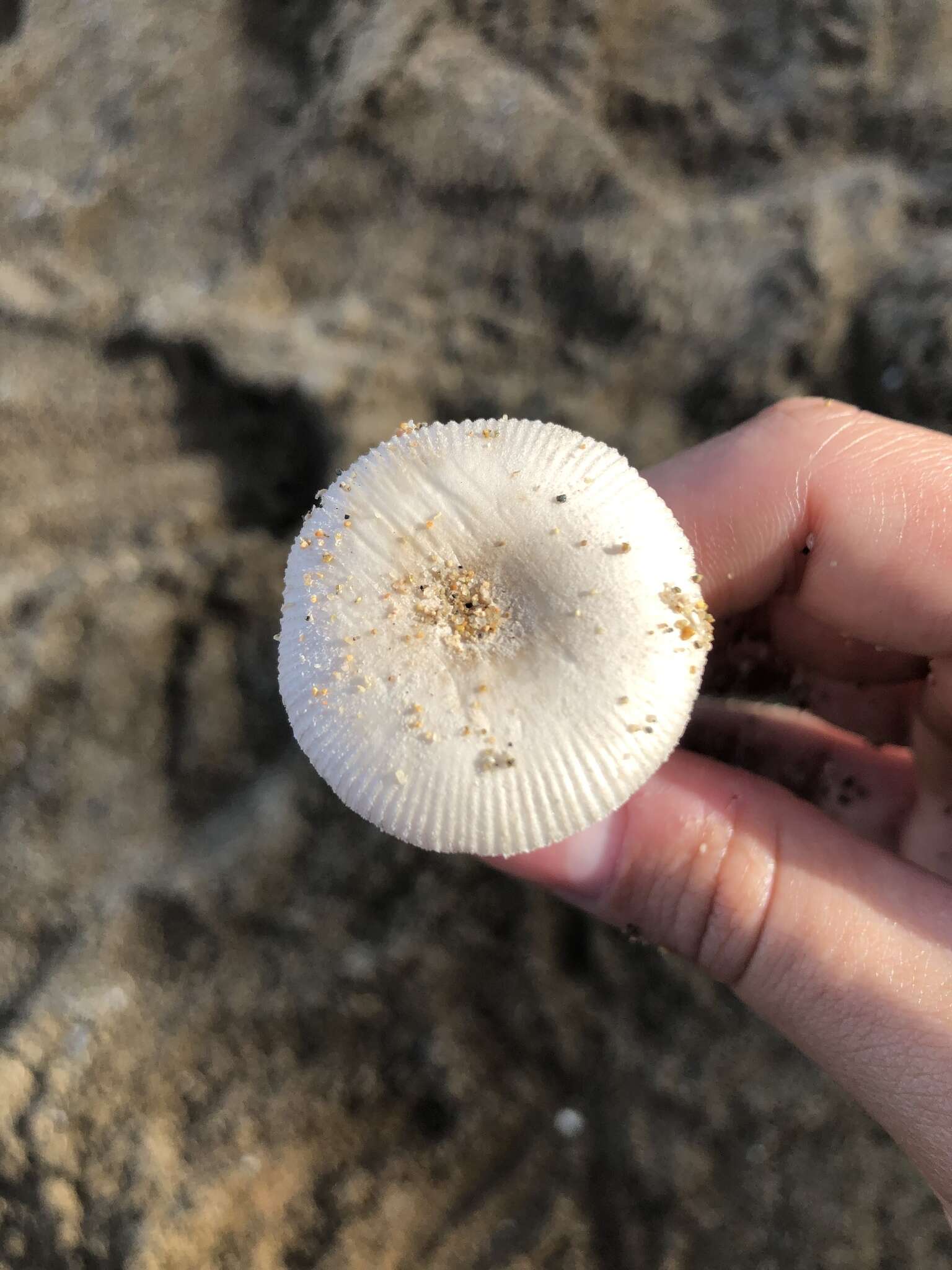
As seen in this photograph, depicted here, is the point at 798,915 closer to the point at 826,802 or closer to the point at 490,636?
the point at 826,802

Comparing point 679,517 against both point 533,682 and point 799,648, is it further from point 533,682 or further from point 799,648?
point 533,682

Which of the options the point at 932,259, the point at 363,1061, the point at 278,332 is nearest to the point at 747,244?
the point at 932,259

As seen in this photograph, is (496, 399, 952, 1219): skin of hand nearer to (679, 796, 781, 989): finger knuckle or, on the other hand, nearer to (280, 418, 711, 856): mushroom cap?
(679, 796, 781, 989): finger knuckle

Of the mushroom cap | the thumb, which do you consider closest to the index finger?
the thumb

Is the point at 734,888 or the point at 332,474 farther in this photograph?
the point at 332,474

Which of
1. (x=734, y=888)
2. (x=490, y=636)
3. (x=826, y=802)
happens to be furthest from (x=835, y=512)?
(x=490, y=636)

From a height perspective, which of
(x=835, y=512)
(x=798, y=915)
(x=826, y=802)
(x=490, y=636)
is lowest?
(x=826, y=802)
